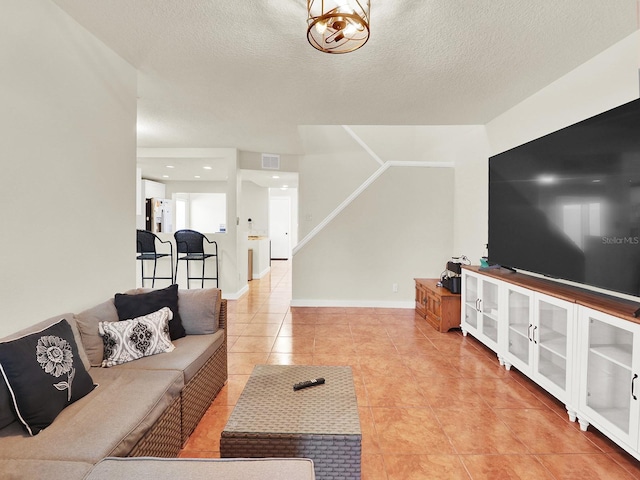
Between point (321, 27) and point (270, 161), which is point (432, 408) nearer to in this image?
point (321, 27)

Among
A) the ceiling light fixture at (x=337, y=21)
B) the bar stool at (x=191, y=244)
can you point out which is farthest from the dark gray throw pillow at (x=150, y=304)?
the bar stool at (x=191, y=244)

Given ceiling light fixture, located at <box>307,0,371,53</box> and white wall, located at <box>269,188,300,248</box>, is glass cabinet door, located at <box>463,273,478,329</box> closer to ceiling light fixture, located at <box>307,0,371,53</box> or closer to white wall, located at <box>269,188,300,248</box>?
ceiling light fixture, located at <box>307,0,371,53</box>

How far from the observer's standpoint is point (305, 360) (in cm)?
299

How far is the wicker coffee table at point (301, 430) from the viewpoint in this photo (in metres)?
1.31

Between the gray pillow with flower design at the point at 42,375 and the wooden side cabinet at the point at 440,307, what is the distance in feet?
11.2

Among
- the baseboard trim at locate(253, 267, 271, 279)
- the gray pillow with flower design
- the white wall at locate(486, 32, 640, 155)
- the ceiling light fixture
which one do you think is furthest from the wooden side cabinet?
the baseboard trim at locate(253, 267, 271, 279)

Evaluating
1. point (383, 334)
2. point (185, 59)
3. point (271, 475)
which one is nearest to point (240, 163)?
point (185, 59)

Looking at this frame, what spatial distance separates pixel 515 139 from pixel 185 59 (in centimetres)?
316

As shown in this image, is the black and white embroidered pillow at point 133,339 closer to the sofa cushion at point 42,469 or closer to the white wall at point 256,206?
the sofa cushion at point 42,469

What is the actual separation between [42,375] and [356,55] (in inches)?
104

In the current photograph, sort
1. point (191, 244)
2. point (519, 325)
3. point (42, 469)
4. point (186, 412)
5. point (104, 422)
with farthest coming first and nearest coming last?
1. point (191, 244)
2. point (519, 325)
3. point (186, 412)
4. point (104, 422)
5. point (42, 469)

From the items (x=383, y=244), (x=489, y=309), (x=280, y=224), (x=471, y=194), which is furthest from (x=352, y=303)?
(x=280, y=224)

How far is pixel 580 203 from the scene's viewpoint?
2111 mm

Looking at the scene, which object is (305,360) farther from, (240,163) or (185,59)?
(240,163)
